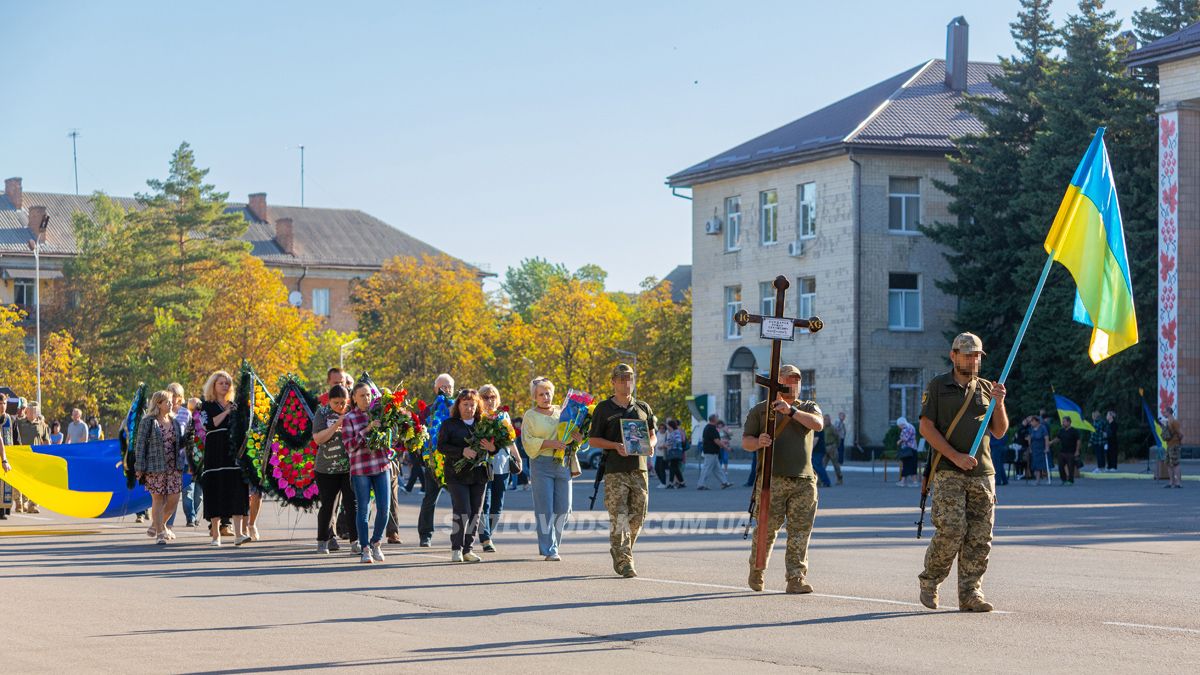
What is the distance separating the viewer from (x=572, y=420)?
54.6ft

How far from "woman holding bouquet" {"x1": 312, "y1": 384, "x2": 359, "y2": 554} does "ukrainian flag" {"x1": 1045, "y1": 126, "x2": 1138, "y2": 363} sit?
727cm

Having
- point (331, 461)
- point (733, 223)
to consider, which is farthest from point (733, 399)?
point (331, 461)

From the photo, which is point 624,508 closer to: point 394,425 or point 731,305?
point 394,425

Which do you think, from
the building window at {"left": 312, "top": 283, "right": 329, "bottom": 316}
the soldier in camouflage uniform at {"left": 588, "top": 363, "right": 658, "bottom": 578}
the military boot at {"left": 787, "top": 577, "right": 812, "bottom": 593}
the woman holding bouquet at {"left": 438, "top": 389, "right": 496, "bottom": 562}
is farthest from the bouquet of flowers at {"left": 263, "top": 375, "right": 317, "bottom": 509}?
the building window at {"left": 312, "top": 283, "right": 329, "bottom": 316}

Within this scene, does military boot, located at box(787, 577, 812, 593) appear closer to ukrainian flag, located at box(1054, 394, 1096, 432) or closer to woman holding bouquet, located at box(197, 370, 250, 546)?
woman holding bouquet, located at box(197, 370, 250, 546)

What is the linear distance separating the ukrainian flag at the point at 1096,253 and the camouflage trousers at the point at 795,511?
237 cm

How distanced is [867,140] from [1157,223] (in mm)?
12860

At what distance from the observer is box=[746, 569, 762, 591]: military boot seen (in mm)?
13539

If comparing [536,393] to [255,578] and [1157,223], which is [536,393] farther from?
[1157,223]

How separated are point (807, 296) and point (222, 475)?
146 ft

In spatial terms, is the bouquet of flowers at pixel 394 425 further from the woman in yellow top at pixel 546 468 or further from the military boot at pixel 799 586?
the military boot at pixel 799 586

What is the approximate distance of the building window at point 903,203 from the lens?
199ft

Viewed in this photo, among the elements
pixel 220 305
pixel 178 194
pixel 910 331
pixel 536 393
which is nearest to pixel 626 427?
pixel 536 393

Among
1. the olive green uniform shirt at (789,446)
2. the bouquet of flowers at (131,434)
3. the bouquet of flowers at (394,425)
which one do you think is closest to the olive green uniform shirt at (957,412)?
the olive green uniform shirt at (789,446)
